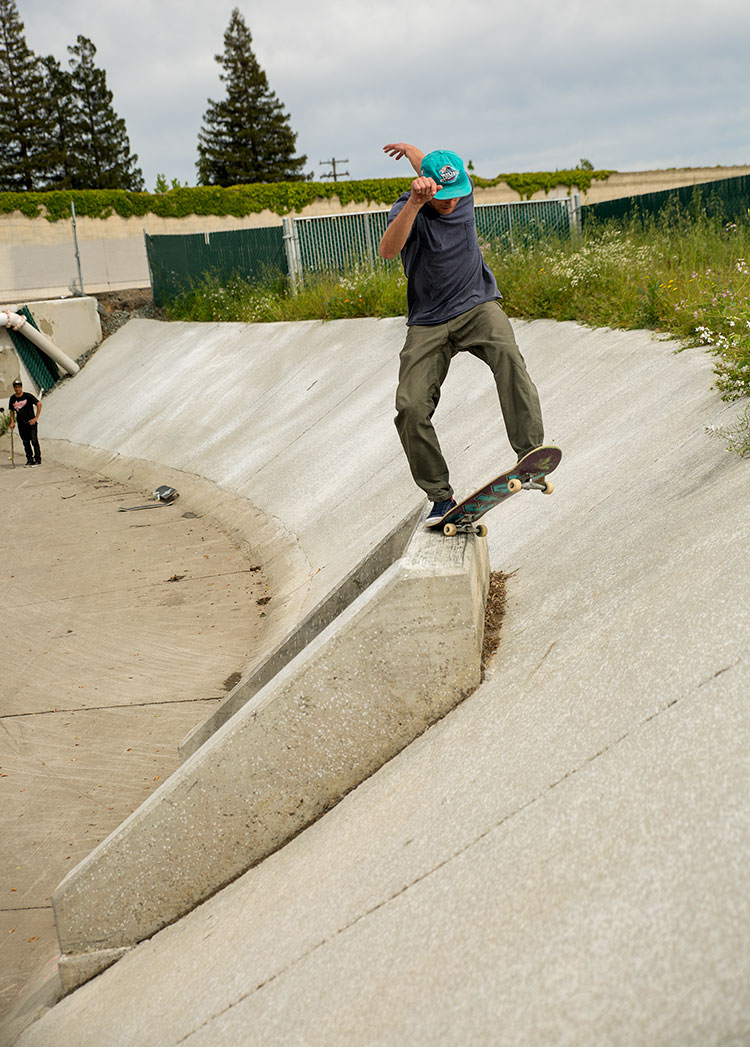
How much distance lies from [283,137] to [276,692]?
60.8m

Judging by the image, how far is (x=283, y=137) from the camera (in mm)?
59594

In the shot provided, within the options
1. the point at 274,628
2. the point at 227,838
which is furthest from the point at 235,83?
the point at 227,838

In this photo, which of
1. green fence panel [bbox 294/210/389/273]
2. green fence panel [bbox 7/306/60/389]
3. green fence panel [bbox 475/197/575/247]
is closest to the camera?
green fence panel [bbox 475/197/575/247]

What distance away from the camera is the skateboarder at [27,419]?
59.1ft

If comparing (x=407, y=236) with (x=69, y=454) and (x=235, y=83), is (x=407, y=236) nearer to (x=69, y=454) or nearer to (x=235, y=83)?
(x=69, y=454)

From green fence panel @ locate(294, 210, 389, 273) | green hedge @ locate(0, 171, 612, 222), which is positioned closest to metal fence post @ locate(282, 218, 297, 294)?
green fence panel @ locate(294, 210, 389, 273)

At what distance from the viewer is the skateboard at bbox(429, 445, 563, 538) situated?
4.99m

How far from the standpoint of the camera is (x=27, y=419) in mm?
17984

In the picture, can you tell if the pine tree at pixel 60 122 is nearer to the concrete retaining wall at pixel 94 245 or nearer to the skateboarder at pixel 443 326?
the concrete retaining wall at pixel 94 245

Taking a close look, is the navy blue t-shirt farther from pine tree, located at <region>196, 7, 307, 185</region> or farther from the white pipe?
pine tree, located at <region>196, 7, 307, 185</region>

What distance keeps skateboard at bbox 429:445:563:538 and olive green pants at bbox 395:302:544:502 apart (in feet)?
0.50

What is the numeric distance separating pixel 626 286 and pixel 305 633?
706cm

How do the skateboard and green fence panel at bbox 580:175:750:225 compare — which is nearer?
the skateboard

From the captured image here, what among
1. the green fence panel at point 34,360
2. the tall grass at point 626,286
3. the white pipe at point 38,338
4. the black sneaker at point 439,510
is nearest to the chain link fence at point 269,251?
the tall grass at point 626,286
